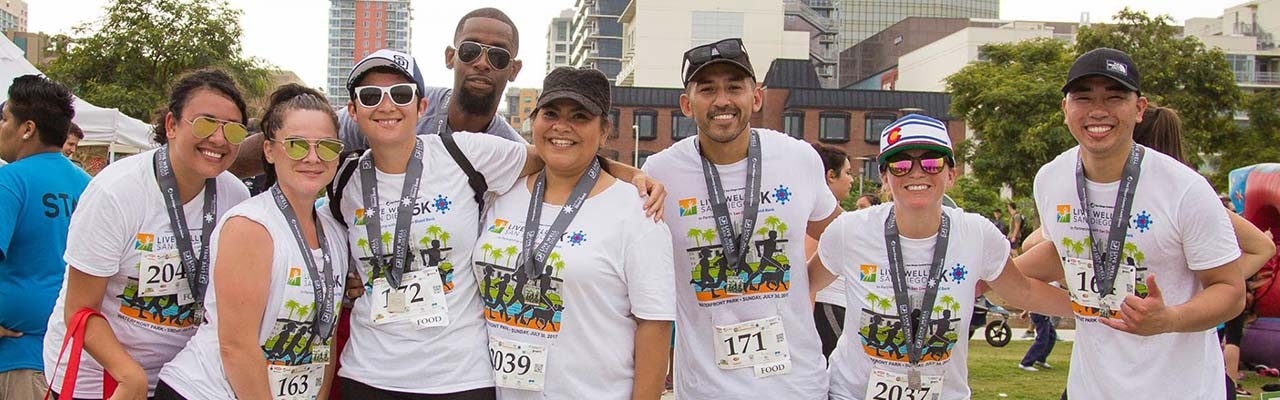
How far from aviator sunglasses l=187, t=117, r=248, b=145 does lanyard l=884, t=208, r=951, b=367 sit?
2354 millimetres

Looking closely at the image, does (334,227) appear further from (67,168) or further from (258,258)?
(67,168)

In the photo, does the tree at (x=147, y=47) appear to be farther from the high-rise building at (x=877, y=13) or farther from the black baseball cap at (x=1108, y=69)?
the high-rise building at (x=877, y=13)

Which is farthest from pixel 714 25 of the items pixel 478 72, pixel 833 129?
pixel 478 72

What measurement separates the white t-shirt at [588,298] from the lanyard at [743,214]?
0.37 meters

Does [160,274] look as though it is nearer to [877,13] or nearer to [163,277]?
[163,277]

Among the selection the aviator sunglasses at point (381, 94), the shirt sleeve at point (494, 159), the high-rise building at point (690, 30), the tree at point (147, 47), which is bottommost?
the shirt sleeve at point (494, 159)

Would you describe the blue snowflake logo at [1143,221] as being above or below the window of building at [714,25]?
below

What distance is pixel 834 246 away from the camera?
12.5ft

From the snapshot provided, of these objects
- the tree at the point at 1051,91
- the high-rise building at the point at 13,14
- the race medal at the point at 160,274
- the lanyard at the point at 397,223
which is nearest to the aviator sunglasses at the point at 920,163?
the lanyard at the point at 397,223

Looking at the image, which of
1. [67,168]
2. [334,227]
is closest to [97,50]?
[67,168]

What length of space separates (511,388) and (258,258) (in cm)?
91

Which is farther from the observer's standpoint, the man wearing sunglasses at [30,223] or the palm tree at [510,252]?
the man wearing sunglasses at [30,223]

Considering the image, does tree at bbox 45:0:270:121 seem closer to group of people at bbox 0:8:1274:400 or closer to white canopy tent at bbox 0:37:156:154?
white canopy tent at bbox 0:37:156:154

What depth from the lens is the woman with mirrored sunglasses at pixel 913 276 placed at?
3.56 meters
